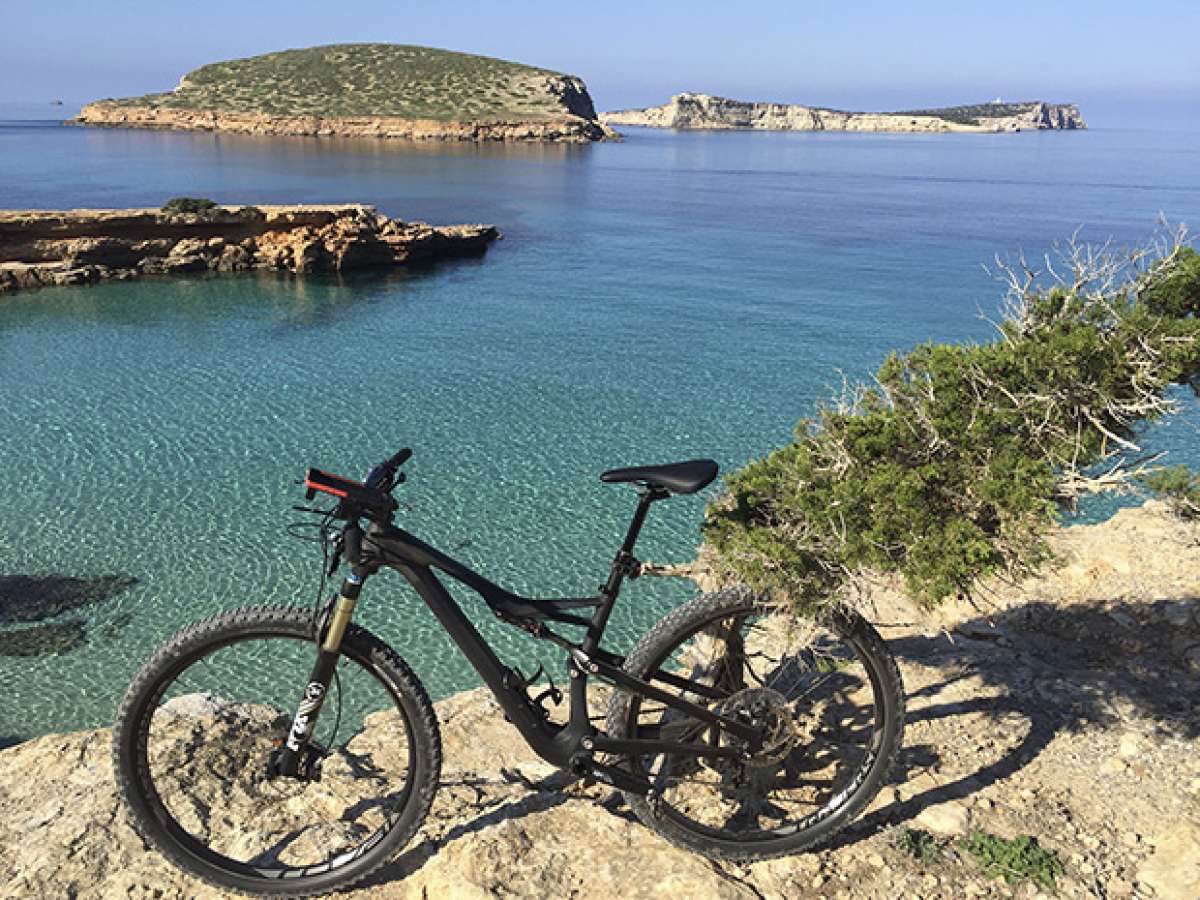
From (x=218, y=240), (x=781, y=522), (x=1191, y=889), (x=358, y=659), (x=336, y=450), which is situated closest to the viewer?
(x=358, y=659)

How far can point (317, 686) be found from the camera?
3.29 meters

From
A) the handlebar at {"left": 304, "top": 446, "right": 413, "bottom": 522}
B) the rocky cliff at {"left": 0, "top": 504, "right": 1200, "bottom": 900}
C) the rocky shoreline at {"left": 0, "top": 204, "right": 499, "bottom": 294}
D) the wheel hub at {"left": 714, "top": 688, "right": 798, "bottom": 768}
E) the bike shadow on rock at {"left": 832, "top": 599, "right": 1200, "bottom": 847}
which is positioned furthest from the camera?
the rocky shoreline at {"left": 0, "top": 204, "right": 499, "bottom": 294}

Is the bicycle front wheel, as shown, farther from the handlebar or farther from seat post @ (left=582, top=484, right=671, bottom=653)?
seat post @ (left=582, top=484, right=671, bottom=653)

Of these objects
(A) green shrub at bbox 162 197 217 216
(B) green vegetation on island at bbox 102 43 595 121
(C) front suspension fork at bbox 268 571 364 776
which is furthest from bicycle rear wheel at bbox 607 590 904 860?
(B) green vegetation on island at bbox 102 43 595 121

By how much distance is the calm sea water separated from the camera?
33.5 ft

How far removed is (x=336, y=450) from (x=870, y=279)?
2284 centimetres

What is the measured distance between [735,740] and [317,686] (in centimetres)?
178

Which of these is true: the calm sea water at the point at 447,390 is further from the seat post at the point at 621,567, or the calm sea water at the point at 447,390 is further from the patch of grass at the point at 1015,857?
the patch of grass at the point at 1015,857

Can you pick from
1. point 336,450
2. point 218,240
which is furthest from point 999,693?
point 218,240

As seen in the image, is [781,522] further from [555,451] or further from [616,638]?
[555,451]

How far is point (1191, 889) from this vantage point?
139 inches

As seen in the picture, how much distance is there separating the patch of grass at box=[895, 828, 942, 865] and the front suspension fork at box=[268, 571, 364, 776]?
2560mm

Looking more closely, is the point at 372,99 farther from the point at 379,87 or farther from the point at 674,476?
the point at 674,476

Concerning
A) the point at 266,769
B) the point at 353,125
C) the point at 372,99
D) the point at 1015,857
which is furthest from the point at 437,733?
the point at 372,99
